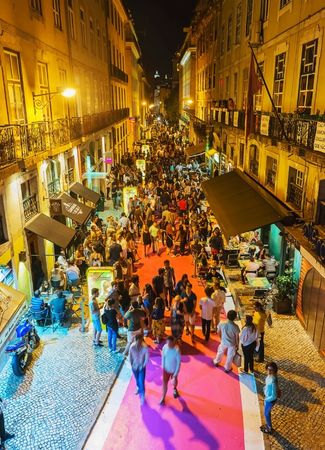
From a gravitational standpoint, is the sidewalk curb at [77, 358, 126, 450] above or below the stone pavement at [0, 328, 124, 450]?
above

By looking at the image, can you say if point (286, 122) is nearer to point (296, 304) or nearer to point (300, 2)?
point (300, 2)

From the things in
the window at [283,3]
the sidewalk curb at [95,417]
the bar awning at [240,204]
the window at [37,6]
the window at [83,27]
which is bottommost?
the sidewalk curb at [95,417]

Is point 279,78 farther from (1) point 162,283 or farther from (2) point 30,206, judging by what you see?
(2) point 30,206

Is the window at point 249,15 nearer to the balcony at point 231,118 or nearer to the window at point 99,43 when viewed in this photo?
the balcony at point 231,118

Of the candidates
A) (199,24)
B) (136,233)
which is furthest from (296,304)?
(199,24)

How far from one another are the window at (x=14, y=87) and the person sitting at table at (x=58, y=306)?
5.59m

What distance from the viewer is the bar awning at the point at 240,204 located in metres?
11.8

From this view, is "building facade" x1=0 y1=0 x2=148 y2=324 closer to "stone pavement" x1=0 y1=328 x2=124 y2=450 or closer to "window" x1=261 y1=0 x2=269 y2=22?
"stone pavement" x1=0 y1=328 x2=124 y2=450

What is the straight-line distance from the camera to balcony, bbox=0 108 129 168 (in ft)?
32.8

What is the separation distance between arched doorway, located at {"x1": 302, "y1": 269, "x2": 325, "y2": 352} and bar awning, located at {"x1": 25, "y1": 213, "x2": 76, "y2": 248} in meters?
7.90

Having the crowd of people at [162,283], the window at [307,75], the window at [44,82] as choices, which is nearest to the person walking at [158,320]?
the crowd of people at [162,283]

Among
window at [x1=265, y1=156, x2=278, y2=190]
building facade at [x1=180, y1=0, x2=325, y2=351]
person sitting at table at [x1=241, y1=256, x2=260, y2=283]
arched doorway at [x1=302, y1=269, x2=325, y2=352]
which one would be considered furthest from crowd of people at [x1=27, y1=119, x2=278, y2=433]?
window at [x1=265, y1=156, x2=278, y2=190]

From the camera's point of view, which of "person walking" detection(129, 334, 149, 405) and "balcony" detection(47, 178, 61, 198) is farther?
"balcony" detection(47, 178, 61, 198)

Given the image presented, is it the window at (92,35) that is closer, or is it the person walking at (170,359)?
the person walking at (170,359)
